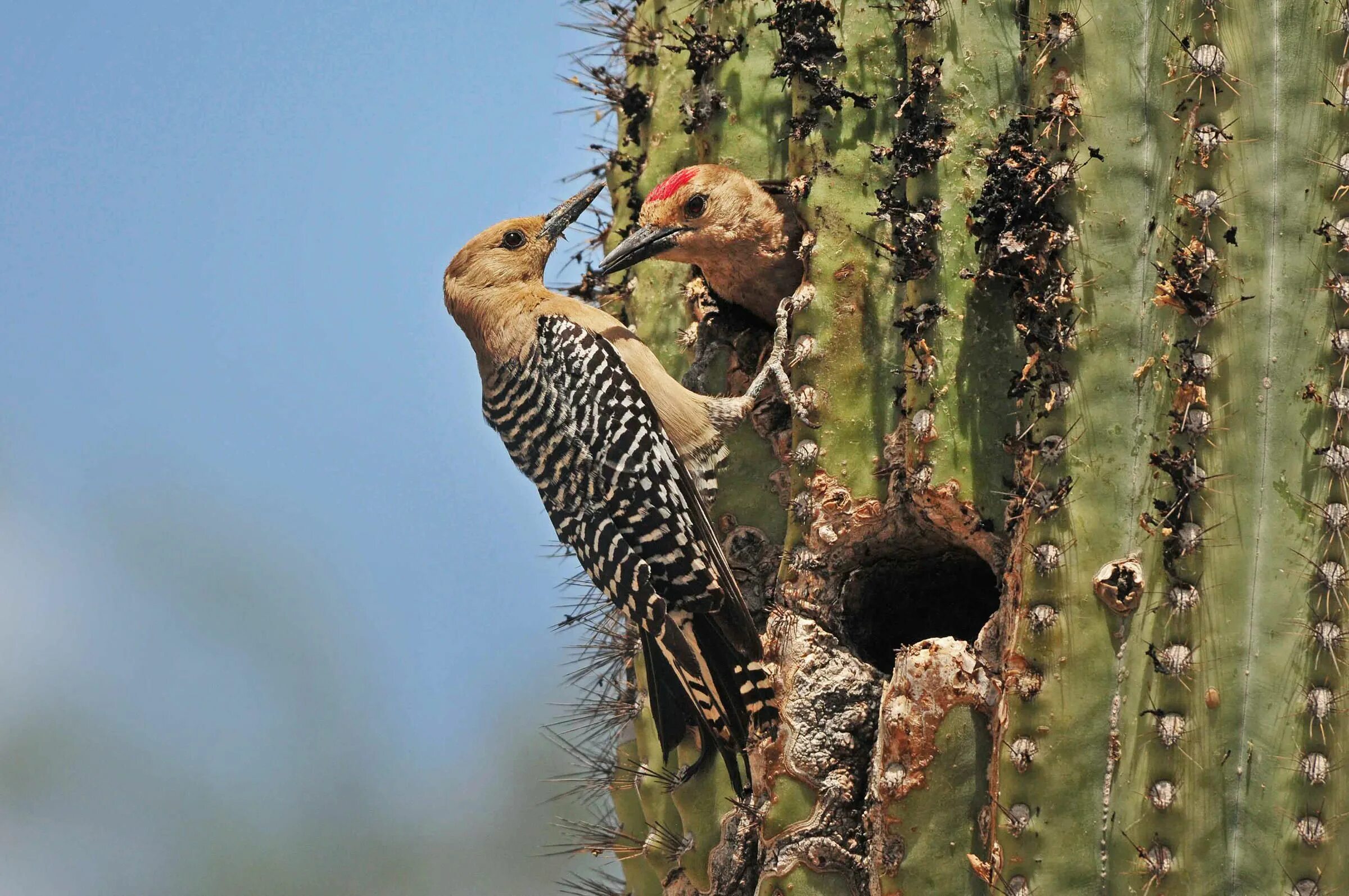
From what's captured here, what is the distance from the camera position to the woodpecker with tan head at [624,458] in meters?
3.68

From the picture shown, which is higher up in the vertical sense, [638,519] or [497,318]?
[497,318]

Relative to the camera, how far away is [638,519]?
4.06 meters

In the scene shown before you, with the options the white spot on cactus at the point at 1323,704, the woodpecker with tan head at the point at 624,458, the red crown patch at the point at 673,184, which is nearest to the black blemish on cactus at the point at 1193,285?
the white spot on cactus at the point at 1323,704

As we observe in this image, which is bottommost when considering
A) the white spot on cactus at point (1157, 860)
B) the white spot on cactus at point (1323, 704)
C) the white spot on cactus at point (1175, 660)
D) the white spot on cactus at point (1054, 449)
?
the white spot on cactus at point (1157, 860)

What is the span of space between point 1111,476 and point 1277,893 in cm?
87

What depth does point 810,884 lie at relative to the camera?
3.30 m

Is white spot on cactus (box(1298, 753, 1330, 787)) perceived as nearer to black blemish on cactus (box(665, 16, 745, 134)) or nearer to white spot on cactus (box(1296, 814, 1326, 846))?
white spot on cactus (box(1296, 814, 1326, 846))

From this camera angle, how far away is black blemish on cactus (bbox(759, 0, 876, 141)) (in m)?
3.67

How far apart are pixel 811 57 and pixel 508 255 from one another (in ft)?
4.85

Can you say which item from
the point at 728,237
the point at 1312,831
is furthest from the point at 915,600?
the point at 1312,831

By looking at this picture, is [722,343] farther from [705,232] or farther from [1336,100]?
[1336,100]

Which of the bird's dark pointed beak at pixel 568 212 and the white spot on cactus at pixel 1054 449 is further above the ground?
the bird's dark pointed beak at pixel 568 212

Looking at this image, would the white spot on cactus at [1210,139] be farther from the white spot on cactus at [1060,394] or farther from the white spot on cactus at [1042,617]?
the white spot on cactus at [1042,617]

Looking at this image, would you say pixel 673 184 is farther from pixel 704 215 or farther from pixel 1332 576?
pixel 1332 576
